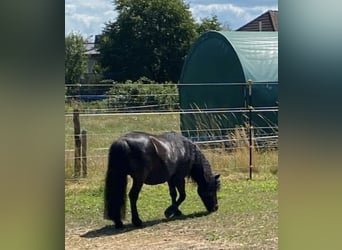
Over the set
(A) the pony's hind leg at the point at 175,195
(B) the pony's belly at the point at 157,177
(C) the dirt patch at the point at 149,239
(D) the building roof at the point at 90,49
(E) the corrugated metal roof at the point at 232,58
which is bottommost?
(C) the dirt patch at the point at 149,239

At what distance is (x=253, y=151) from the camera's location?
4.61 m

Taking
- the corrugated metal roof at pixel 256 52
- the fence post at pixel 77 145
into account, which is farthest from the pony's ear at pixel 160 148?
the corrugated metal roof at pixel 256 52

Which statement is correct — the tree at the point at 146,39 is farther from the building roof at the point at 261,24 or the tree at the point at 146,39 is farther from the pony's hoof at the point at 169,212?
the pony's hoof at the point at 169,212

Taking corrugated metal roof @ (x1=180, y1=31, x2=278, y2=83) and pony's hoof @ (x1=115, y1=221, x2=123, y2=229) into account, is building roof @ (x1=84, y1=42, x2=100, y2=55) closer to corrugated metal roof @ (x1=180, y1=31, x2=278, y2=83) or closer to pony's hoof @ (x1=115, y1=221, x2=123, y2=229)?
corrugated metal roof @ (x1=180, y1=31, x2=278, y2=83)

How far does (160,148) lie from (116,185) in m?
0.46

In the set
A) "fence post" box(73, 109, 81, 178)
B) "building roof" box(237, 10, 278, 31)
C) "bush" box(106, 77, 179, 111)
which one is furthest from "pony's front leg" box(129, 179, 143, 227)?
"building roof" box(237, 10, 278, 31)

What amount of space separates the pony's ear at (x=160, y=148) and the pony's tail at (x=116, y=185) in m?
0.26

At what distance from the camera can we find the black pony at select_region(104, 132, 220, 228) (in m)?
3.26

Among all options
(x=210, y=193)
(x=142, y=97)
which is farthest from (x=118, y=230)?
(x=142, y=97)

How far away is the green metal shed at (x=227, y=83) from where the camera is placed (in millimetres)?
5027

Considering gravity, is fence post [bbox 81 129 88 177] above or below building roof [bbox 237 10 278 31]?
below
